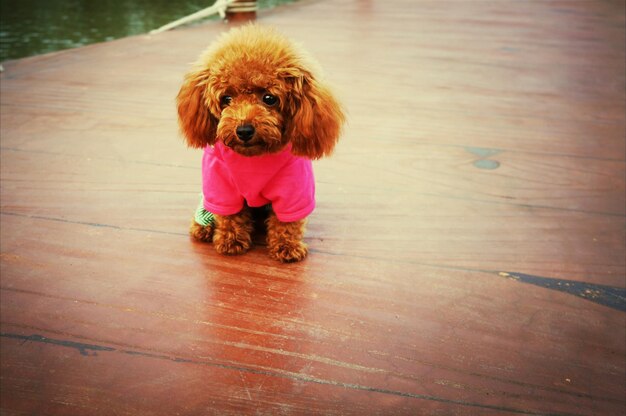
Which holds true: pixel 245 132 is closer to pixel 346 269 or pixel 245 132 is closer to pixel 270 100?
pixel 270 100

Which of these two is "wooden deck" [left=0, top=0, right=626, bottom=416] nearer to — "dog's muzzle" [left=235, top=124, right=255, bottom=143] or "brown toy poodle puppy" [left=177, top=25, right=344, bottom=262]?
"brown toy poodle puppy" [left=177, top=25, right=344, bottom=262]

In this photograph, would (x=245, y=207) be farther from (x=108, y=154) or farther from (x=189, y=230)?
(x=108, y=154)

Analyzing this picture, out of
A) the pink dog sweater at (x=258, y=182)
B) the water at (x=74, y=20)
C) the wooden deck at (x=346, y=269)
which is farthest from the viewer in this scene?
the water at (x=74, y=20)

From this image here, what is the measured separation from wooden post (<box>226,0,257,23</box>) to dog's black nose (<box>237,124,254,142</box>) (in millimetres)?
2594

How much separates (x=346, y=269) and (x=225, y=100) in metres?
0.44

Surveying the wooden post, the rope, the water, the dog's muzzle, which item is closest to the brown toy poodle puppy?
the dog's muzzle

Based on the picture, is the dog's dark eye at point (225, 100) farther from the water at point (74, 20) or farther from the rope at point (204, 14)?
the water at point (74, 20)

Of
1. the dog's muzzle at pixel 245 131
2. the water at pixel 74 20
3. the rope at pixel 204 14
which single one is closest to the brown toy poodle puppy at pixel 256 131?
the dog's muzzle at pixel 245 131

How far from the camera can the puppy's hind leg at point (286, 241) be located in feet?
3.86

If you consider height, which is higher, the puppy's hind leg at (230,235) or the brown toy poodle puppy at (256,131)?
the brown toy poodle puppy at (256,131)

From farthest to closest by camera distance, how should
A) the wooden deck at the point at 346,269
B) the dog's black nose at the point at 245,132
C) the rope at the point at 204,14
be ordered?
1. the rope at the point at 204,14
2. the dog's black nose at the point at 245,132
3. the wooden deck at the point at 346,269

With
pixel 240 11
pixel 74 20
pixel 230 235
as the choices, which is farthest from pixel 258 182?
pixel 74 20

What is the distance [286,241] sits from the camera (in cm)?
118

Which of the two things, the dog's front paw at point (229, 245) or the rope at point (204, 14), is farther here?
the rope at point (204, 14)
